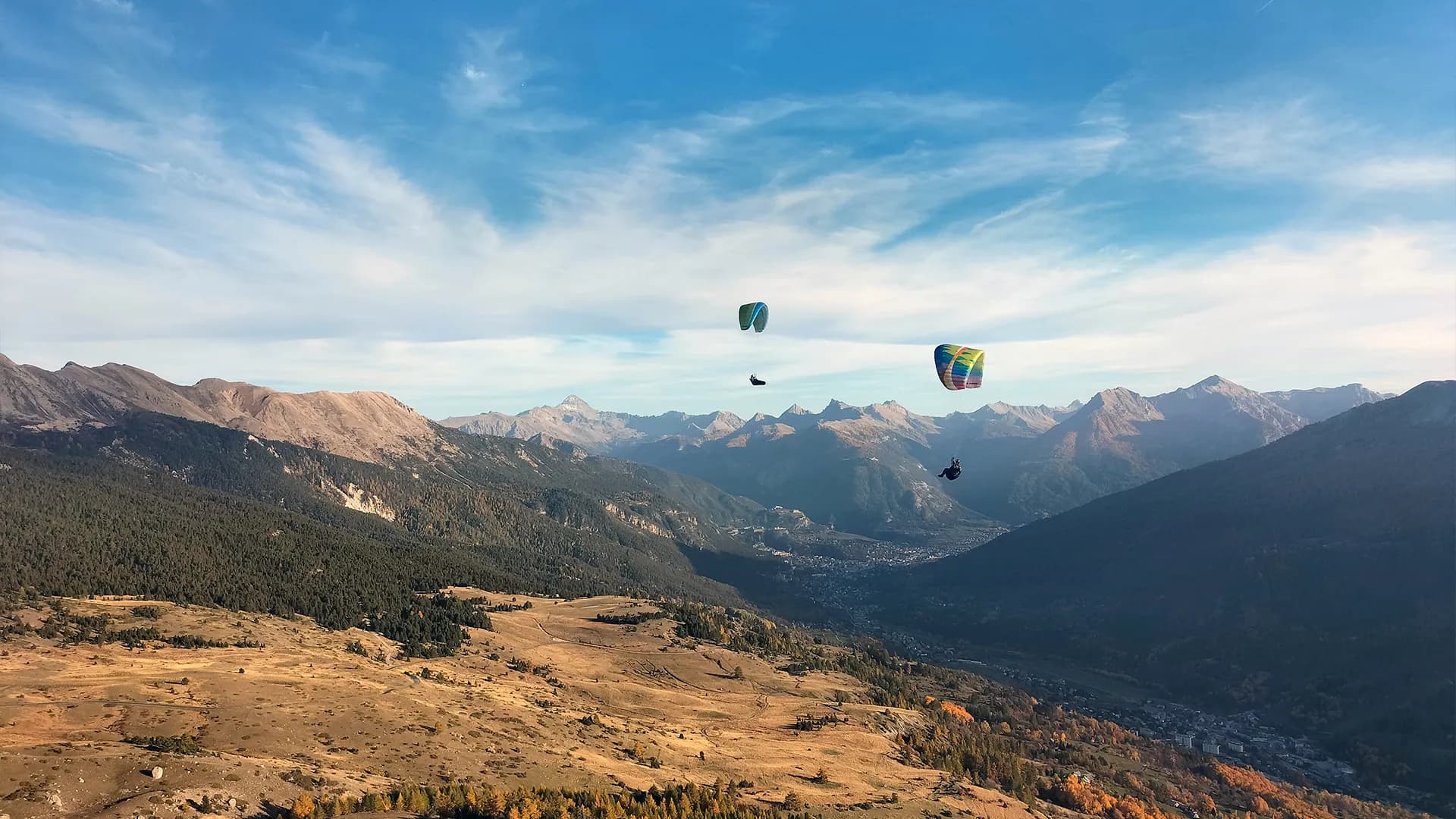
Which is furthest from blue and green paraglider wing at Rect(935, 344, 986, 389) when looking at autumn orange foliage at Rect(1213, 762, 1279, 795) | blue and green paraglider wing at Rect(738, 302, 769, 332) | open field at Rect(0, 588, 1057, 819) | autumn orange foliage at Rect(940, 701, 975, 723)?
autumn orange foliage at Rect(1213, 762, 1279, 795)

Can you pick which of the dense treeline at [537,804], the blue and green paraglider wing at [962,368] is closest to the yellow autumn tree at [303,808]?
the dense treeline at [537,804]

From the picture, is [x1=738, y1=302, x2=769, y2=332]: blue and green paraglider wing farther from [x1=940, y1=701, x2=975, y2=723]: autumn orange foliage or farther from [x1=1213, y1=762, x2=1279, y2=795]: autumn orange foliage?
[x1=1213, y1=762, x2=1279, y2=795]: autumn orange foliage

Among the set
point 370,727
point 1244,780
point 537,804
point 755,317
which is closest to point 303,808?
point 537,804

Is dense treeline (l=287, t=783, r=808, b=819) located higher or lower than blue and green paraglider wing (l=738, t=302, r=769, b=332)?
lower

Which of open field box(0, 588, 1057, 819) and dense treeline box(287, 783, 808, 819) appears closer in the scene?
open field box(0, 588, 1057, 819)

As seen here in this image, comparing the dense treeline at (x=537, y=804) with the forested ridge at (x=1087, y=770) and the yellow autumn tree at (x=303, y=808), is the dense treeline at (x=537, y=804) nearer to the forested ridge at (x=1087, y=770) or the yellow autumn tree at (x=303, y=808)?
the yellow autumn tree at (x=303, y=808)

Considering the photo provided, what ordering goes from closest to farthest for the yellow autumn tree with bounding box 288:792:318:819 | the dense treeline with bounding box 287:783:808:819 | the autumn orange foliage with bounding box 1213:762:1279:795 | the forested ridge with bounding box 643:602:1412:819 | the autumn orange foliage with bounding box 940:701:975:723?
the yellow autumn tree with bounding box 288:792:318:819 → the dense treeline with bounding box 287:783:808:819 → the forested ridge with bounding box 643:602:1412:819 → the autumn orange foliage with bounding box 1213:762:1279:795 → the autumn orange foliage with bounding box 940:701:975:723

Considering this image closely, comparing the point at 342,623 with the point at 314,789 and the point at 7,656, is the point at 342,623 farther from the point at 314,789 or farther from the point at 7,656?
the point at 314,789
